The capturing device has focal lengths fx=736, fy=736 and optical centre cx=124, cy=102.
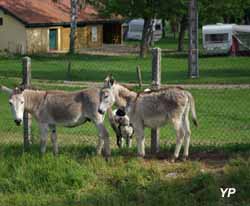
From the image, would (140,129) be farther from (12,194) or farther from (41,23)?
(41,23)

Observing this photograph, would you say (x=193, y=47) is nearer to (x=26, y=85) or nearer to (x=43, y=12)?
(x=43, y=12)

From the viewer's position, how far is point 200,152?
1191 cm

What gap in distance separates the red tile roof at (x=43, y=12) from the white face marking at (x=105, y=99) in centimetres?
5094

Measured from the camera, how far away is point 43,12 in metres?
66.4

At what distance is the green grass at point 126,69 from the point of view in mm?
37250

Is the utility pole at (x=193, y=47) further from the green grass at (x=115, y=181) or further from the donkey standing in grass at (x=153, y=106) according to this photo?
the green grass at (x=115, y=181)

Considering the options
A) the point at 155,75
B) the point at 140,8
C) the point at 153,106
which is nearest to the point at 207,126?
the point at 155,75

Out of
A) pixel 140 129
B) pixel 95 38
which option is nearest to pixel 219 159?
pixel 140 129

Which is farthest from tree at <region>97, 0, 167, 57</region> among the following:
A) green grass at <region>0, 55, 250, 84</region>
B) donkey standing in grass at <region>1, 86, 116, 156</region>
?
donkey standing in grass at <region>1, 86, 116, 156</region>

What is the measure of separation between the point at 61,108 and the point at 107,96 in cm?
92

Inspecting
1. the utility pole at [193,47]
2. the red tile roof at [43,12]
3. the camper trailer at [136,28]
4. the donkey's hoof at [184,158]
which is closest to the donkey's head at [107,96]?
the donkey's hoof at [184,158]

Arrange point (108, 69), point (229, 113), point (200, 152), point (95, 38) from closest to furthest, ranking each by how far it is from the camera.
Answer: point (200, 152) → point (229, 113) → point (108, 69) → point (95, 38)

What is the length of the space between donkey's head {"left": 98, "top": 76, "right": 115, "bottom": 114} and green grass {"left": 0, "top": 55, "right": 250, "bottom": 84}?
23.7 meters

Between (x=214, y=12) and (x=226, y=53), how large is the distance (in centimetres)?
447
